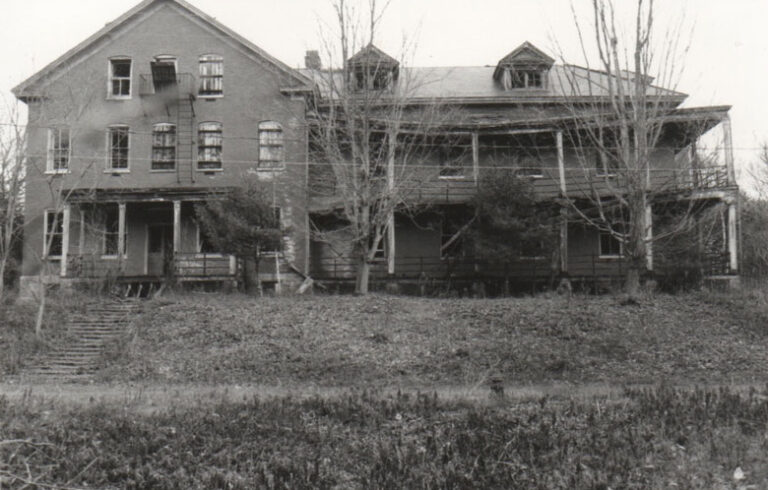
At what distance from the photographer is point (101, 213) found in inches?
1137

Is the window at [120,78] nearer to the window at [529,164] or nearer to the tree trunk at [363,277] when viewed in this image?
the tree trunk at [363,277]

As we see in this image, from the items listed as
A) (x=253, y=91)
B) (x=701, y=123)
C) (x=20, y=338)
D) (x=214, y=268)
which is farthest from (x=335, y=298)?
(x=701, y=123)

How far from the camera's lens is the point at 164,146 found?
2944cm

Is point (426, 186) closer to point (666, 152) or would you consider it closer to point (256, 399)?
point (666, 152)

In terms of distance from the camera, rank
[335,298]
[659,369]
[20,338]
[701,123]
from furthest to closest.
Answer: [701,123]
[335,298]
[20,338]
[659,369]

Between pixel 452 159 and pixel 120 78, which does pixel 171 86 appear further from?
pixel 452 159

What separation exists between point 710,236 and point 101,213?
2336cm

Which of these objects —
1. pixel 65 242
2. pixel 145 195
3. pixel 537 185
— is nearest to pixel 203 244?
pixel 145 195

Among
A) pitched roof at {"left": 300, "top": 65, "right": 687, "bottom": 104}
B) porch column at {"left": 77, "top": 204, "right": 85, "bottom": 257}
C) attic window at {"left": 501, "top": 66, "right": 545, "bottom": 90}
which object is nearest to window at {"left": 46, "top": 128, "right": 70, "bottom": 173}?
porch column at {"left": 77, "top": 204, "right": 85, "bottom": 257}

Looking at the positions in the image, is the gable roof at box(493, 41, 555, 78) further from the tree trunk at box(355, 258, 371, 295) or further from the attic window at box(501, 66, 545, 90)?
the tree trunk at box(355, 258, 371, 295)

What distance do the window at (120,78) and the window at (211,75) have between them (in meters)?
3.04

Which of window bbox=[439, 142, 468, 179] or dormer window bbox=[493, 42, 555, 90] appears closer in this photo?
window bbox=[439, 142, 468, 179]

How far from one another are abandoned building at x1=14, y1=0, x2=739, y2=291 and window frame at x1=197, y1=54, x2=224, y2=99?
47 millimetres

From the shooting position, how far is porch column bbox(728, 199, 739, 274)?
81.8ft
